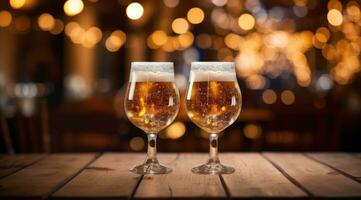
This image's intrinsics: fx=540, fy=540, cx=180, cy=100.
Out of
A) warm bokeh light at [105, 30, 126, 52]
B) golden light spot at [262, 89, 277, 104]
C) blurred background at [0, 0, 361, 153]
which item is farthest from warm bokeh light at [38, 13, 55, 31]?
golden light spot at [262, 89, 277, 104]

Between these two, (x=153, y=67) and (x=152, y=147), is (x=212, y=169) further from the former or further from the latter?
(x=153, y=67)

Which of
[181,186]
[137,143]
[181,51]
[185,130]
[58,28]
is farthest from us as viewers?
[181,51]

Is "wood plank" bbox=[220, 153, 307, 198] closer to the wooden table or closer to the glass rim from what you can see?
the wooden table

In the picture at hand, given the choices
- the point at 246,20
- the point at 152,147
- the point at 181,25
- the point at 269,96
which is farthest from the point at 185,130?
the point at 269,96

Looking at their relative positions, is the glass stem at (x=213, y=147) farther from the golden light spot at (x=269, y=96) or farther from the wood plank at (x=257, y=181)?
the golden light spot at (x=269, y=96)

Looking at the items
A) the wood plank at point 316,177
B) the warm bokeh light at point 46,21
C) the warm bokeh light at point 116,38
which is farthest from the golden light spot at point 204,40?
the wood plank at point 316,177

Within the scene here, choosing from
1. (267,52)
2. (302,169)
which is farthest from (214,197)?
(267,52)

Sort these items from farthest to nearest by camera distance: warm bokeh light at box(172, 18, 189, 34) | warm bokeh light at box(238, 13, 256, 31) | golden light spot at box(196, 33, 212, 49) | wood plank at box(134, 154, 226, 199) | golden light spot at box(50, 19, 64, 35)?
1. golden light spot at box(196, 33, 212, 49)
2. golden light spot at box(50, 19, 64, 35)
3. warm bokeh light at box(172, 18, 189, 34)
4. warm bokeh light at box(238, 13, 256, 31)
5. wood plank at box(134, 154, 226, 199)
